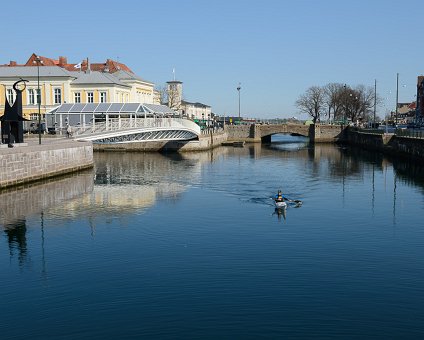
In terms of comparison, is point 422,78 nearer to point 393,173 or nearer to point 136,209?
point 393,173

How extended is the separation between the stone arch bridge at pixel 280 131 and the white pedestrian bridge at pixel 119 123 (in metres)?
33.9

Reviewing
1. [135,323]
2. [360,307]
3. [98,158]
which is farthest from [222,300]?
[98,158]

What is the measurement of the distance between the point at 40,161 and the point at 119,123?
15.5 metres

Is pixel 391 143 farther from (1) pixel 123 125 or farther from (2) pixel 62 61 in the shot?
(2) pixel 62 61

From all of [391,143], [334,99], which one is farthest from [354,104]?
[391,143]

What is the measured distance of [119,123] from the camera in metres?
58.7

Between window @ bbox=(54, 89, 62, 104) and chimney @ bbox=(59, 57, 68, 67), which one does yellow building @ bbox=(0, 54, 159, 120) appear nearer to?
window @ bbox=(54, 89, 62, 104)

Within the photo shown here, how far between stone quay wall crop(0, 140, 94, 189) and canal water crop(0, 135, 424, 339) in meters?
1.59

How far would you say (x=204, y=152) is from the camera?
274 feet

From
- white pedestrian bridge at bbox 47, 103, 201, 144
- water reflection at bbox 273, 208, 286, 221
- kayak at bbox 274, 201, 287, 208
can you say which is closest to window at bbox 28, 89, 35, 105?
white pedestrian bridge at bbox 47, 103, 201, 144

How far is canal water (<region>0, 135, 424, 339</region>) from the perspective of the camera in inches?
631

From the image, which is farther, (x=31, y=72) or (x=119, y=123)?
(x=31, y=72)

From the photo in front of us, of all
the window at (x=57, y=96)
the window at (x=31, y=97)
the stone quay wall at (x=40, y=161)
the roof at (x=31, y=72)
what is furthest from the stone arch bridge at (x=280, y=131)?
the stone quay wall at (x=40, y=161)

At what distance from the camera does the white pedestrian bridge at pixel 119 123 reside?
58281mm
